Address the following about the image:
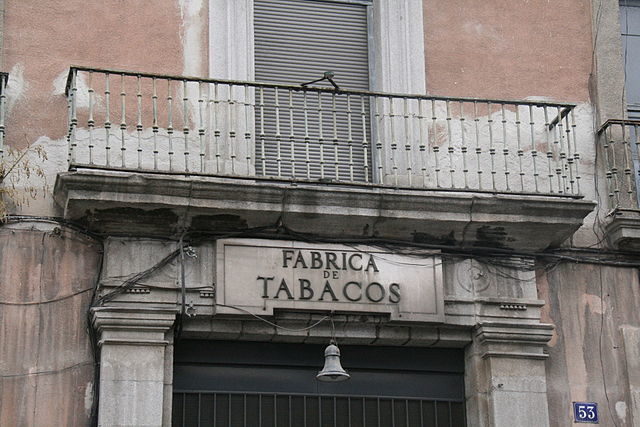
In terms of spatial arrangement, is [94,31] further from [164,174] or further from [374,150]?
[374,150]

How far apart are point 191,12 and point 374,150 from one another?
174 centimetres

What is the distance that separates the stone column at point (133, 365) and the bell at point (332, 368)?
3.53ft

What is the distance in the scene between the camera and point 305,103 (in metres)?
10.7

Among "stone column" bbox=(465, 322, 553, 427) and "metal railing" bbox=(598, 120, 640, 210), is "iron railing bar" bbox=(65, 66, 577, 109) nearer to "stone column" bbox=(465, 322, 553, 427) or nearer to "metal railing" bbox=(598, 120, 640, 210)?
"metal railing" bbox=(598, 120, 640, 210)

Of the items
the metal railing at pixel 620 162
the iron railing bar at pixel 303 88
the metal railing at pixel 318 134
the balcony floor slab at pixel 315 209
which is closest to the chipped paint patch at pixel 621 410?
the balcony floor slab at pixel 315 209

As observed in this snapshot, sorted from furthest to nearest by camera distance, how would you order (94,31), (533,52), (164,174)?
1. (533,52)
2. (94,31)
3. (164,174)

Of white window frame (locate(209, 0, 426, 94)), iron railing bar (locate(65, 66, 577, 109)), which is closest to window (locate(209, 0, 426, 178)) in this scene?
white window frame (locate(209, 0, 426, 94))

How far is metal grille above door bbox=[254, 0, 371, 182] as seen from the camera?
10859 mm

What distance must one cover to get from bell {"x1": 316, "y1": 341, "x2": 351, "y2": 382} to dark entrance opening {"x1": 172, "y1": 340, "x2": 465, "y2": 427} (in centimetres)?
57

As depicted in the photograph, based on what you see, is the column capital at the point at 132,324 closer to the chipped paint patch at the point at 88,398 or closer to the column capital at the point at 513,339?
the chipped paint patch at the point at 88,398

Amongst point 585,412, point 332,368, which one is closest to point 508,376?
point 585,412

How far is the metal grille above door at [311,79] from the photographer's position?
428 inches

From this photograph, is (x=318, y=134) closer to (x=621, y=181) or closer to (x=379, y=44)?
(x=379, y=44)

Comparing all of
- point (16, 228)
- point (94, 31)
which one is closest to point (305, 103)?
point (94, 31)
